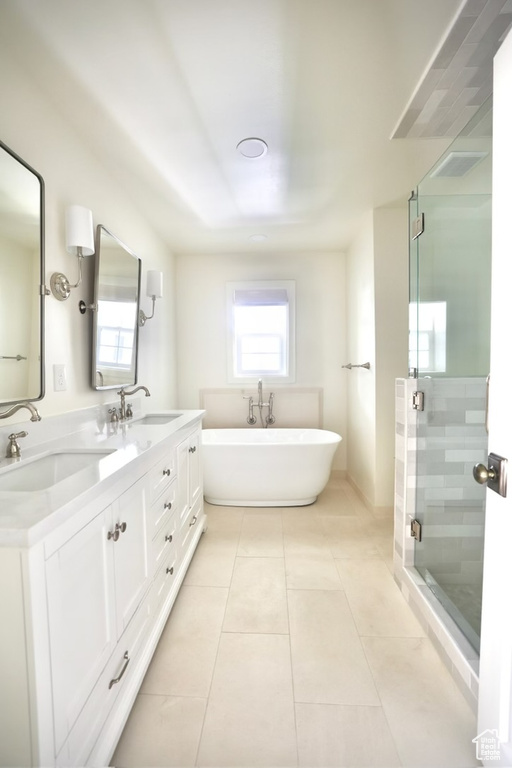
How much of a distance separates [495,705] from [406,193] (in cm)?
279

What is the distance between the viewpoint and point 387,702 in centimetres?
120

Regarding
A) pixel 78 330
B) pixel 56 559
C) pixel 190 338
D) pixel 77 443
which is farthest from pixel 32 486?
pixel 190 338

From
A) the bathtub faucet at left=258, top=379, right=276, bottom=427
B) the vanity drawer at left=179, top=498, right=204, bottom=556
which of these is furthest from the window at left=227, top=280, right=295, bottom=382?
the vanity drawer at left=179, top=498, right=204, bottom=556

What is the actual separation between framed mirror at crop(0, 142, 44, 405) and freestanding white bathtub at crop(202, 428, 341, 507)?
162 centimetres

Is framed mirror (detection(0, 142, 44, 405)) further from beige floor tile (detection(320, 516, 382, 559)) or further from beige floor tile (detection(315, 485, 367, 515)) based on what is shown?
beige floor tile (detection(315, 485, 367, 515))

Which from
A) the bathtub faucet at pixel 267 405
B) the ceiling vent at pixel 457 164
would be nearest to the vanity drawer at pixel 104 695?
the ceiling vent at pixel 457 164

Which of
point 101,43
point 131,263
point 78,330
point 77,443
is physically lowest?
point 77,443

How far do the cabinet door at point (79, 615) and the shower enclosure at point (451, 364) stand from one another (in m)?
1.44

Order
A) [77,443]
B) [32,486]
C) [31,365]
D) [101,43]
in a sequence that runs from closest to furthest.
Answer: [32,486], [101,43], [31,365], [77,443]

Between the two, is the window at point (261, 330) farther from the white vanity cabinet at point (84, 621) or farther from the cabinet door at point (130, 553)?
the cabinet door at point (130, 553)

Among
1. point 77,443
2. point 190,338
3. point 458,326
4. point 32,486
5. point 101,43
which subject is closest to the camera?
point 32,486

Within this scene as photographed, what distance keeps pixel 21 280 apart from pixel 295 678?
195 cm

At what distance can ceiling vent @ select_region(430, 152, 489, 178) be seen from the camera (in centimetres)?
139

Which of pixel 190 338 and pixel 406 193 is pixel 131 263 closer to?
pixel 190 338
